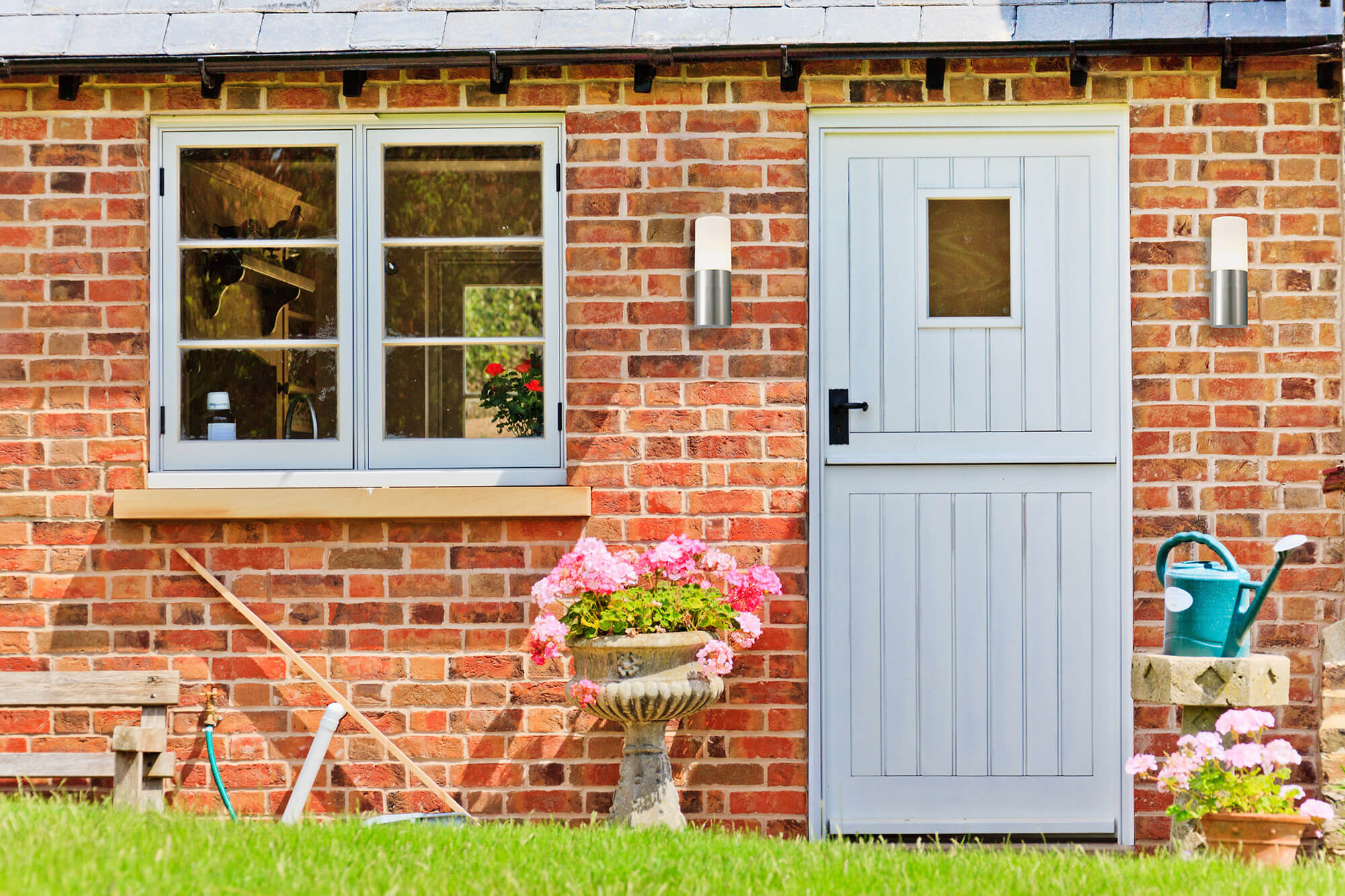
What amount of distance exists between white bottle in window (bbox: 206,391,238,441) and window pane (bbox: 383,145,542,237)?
883mm

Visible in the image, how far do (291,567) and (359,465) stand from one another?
0.44 meters

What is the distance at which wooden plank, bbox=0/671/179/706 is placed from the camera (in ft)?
14.0

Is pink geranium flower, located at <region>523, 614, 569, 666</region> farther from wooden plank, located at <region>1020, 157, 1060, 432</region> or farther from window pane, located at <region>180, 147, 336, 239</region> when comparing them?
wooden plank, located at <region>1020, 157, 1060, 432</region>

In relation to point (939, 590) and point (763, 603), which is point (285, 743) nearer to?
point (763, 603)

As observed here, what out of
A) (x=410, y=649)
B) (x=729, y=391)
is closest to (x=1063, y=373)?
(x=729, y=391)

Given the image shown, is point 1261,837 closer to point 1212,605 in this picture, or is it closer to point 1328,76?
point 1212,605

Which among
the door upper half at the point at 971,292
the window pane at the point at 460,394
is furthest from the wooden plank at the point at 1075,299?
the window pane at the point at 460,394

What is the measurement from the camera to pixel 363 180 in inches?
185

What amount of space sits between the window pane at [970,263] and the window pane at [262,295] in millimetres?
2232

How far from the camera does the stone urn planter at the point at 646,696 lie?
4.02 meters

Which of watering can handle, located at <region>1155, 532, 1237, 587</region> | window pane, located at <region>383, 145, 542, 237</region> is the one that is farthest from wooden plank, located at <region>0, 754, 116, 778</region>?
watering can handle, located at <region>1155, 532, 1237, 587</region>

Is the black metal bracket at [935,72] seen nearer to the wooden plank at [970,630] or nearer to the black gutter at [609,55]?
the black gutter at [609,55]

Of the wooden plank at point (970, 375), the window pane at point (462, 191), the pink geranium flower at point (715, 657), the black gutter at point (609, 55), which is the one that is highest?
the black gutter at point (609, 55)

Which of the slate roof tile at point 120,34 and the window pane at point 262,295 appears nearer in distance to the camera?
the slate roof tile at point 120,34
